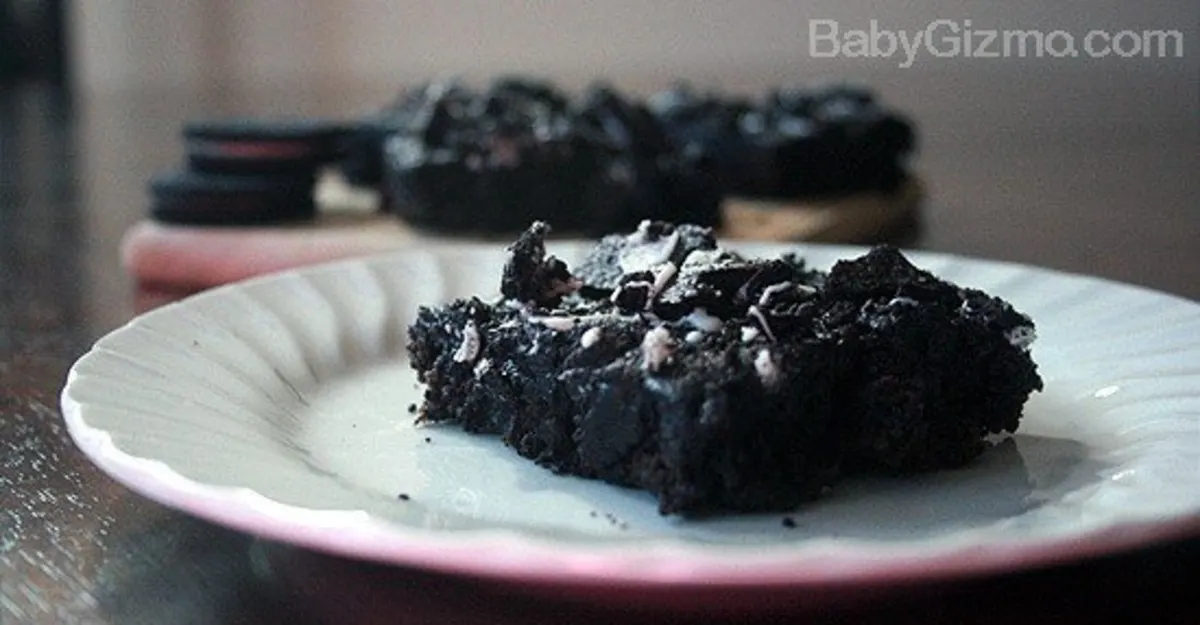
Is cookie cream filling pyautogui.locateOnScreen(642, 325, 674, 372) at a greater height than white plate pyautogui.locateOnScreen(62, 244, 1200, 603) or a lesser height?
greater

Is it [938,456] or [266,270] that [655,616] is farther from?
[266,270]

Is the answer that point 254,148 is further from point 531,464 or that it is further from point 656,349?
point 656,349

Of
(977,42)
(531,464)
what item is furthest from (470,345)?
(977,42)

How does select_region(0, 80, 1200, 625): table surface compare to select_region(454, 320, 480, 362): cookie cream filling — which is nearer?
select_region(0, 80, 1200, 625): table surface

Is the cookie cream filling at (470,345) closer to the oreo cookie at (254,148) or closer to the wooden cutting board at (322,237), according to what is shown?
the wooden cutting board at (322,237)

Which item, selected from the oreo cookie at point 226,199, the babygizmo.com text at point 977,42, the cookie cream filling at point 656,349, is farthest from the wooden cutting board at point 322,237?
the babygizmo.com text at point 977,42

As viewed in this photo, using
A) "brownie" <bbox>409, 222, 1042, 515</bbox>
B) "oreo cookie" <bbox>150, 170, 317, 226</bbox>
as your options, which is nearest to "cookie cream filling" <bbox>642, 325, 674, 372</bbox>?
"brownie" <bbox>409, 222, 1042, 515</bbox>

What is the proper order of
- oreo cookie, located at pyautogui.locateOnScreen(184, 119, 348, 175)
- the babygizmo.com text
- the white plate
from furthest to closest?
the babygizmo.com text
oreo cookie, located at pyautogui.locateOnScreen(184, 119, 348, 175)
the white plate

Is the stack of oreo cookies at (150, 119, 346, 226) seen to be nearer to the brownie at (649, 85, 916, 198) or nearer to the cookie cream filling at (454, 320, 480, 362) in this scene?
the brownie at (649, 85, 916, 198)
